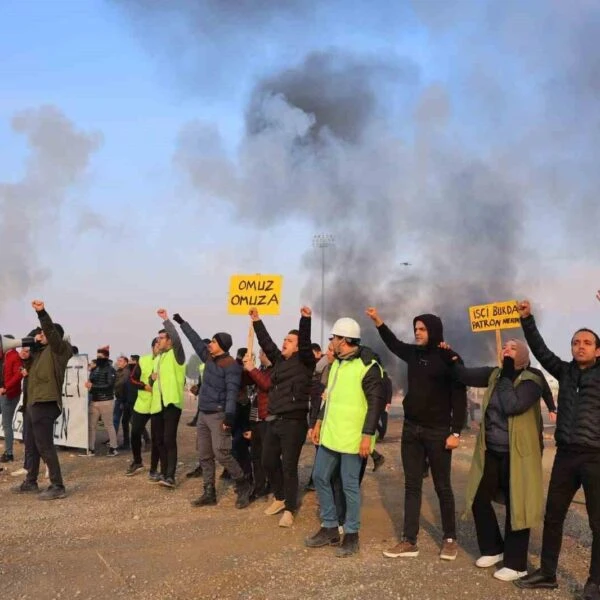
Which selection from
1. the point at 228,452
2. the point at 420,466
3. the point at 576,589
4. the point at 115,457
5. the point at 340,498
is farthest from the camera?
the point at 115,457

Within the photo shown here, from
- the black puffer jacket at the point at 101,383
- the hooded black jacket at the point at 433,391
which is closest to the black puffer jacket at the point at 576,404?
the hooded black jacket at the point at 433,391

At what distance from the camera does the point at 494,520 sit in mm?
5254

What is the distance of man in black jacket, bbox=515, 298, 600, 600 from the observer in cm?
455

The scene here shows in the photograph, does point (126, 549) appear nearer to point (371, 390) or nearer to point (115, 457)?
point (371, 390)

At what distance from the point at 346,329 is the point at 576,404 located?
2003 millimetres

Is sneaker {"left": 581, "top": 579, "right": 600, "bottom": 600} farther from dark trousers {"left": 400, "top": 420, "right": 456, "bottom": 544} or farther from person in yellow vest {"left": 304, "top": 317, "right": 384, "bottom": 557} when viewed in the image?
person in yellow vest {"left": 304, "top": 317, "right": 384, "bottom": 557}

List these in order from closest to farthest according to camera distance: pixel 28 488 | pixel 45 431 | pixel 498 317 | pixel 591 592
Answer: pixel 591 592 < pixel 45 431 < pixel 28 488 < pixel 498 317

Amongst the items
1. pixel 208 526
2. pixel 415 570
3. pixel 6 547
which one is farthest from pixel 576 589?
pixel 6 547

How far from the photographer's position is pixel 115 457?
1139cm

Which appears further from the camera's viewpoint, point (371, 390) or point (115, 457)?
point (115, 457)

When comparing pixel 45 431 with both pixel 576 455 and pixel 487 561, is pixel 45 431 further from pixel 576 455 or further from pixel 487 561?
pixel 576 455

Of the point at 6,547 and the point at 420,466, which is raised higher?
the point at 420,466

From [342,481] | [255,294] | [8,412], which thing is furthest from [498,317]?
[8,412]

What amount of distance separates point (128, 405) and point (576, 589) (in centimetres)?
902
